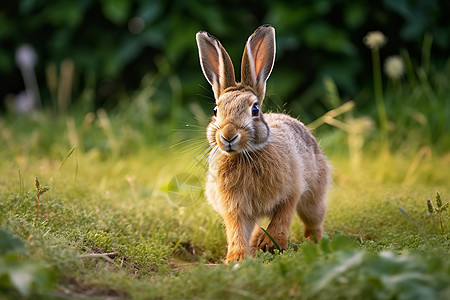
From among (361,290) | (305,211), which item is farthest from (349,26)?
(361,290)

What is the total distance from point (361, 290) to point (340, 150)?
166 inches

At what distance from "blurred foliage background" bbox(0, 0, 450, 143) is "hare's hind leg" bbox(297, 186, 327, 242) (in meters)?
2.87

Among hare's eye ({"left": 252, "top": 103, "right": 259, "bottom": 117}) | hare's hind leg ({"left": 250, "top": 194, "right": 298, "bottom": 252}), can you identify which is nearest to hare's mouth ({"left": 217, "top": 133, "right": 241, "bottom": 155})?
hare's eye ({"left": 252, "top": 103, "right": 259, "bottom": 117})

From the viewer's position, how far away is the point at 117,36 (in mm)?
7340

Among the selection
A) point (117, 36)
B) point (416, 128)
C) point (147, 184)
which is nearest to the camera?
point (147, 184)

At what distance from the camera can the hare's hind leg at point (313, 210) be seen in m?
3.73

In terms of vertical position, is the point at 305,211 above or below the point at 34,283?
below

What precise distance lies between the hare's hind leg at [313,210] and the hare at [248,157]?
0.60 feet

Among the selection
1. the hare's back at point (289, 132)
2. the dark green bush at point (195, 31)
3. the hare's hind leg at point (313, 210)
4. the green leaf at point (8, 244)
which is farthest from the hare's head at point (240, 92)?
the dark green bush at point (195, 31)

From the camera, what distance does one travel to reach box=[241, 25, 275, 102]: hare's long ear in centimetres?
339

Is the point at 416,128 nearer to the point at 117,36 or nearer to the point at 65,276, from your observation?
the point at 117,36

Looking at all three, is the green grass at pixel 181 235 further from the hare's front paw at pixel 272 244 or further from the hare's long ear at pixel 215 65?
the hare's long ear at pixel 215 65

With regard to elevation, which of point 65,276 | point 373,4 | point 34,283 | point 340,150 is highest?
point 373,4

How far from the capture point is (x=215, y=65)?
352 cm
